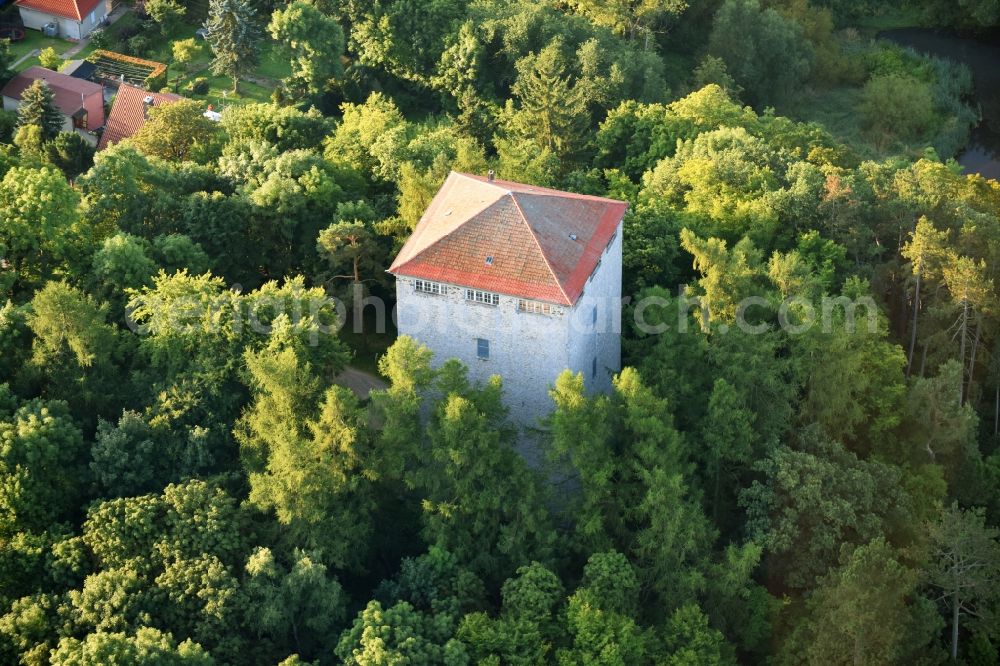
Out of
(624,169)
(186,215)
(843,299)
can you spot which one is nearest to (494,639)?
(843,299)

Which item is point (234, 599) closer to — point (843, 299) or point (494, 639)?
point (494, 639)

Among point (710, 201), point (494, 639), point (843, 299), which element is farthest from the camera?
point (710, 201)

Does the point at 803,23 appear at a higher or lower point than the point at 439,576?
higher

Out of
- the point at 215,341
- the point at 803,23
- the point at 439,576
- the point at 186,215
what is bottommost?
the point at 439,576

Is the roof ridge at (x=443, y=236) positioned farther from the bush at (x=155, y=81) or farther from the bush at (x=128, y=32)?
the bush at (x=128, y=32)

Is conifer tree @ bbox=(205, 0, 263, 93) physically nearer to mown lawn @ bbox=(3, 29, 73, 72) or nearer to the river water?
mown lawn @ bbox=(3, 29, 73, 72)
